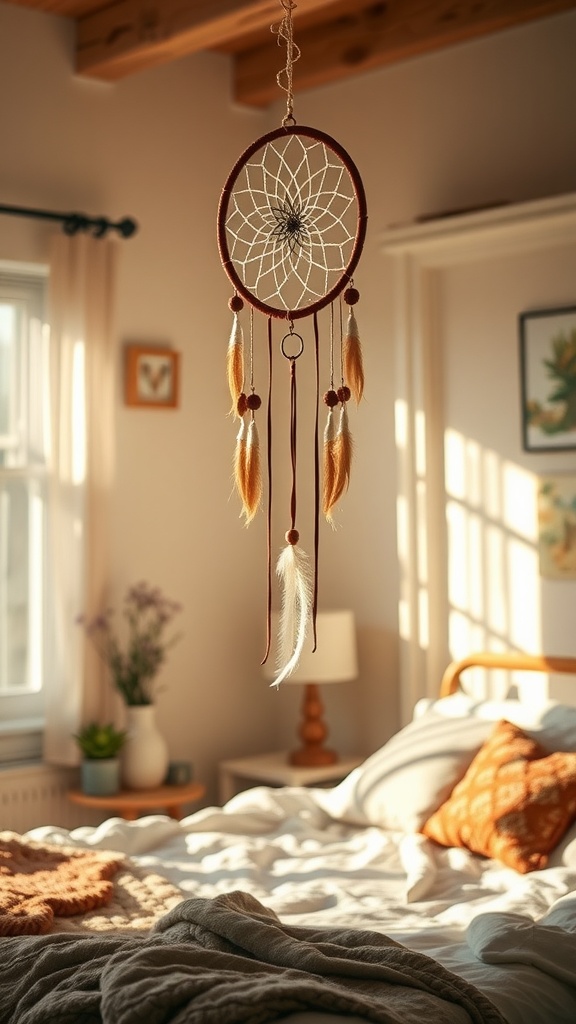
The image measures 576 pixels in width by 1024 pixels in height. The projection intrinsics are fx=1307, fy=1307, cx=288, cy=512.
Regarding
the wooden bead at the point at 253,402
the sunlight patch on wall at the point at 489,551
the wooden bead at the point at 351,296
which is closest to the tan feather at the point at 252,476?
A: the wooden bead at the point at 253,402

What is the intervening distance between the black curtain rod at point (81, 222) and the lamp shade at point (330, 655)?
1.41m

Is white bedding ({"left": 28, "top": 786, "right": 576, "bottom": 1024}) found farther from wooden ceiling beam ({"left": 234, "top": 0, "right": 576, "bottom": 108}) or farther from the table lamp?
wooden ceiling beam ({"left": 234, "top": 0, "right": 576, "bottom": 108})

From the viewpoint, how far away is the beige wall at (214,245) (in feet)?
13.4

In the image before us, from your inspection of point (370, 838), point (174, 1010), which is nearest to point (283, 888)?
point (370, 838)

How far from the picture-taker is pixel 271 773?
4266mm

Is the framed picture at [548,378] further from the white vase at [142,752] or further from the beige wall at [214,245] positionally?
the white vase at [142,752]

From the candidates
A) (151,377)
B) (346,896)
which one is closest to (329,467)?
(346,896)

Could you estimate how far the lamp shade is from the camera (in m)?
4.24

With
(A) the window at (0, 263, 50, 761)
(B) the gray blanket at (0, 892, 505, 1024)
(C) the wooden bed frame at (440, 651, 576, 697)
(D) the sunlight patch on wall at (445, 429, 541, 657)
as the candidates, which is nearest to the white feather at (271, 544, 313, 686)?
(B) the gray blanket at (0, 892, 505, 1024)

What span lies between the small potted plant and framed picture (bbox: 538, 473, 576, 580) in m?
1.42

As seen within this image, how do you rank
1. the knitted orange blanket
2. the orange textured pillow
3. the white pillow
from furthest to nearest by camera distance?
1. the white pillow
2. the orange textured pillow
3. the knitted orange blanket

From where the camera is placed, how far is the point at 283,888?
2863 mm

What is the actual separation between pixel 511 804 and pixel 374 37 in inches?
98.8

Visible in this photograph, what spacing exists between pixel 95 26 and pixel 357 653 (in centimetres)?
223
